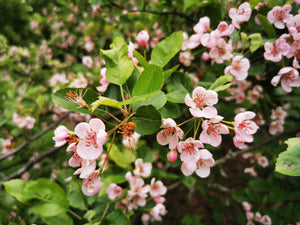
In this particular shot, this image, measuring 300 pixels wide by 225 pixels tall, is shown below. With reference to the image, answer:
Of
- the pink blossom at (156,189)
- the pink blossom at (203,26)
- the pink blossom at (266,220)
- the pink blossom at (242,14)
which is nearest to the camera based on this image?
the pink blossom at (242,14)

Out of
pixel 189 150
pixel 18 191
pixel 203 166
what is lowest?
pixel 18 191

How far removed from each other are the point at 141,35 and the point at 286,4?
68cm

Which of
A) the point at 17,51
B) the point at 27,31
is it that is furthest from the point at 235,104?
the point at 27,31

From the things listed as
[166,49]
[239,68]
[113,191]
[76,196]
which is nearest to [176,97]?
[166,49]

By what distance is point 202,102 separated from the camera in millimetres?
756

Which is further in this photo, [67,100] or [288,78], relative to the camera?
[288,78]

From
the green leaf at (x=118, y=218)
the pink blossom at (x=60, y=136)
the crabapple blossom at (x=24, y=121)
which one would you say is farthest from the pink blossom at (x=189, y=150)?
the crabapple blossom at (x=24, y=121)

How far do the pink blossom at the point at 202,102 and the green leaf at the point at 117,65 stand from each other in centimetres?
24

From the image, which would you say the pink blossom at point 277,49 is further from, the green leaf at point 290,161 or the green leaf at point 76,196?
the green leaf at point 76,196

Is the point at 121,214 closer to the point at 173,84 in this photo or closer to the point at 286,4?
the point at 173,84

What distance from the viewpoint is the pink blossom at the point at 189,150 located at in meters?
0.74

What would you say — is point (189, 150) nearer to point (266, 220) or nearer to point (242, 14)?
point (242, 14)

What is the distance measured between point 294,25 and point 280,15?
0.27 ft

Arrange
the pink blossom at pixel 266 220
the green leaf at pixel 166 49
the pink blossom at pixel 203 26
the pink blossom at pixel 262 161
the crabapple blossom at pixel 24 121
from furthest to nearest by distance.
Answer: the pink blossom at pixel 262 161 → the crabapple blossom at pixel 24 121 → the pink blossom at pixel 266 220 → the pink blossom at pixel 203 26 → the green leaf at pixel 166 49
